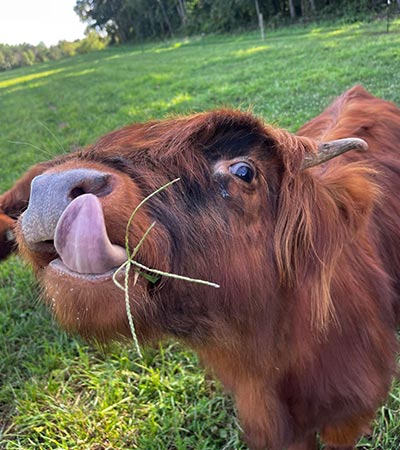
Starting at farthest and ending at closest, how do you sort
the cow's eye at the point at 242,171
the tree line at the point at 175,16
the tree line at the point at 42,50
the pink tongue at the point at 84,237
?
the tree line at the point at 42,50 → the tree line at the point at 175,16 → the cow's eye at the point at 242,171 → the pink tongue at the point at 84,237

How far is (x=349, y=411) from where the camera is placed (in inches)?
78.9

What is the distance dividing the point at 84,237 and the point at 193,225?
39cm

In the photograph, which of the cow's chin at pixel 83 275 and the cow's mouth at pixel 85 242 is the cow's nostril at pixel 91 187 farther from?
the cow's chin at pixel 83 275

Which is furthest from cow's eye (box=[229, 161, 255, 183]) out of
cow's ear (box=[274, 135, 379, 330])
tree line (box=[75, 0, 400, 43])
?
tree line (box=[75, 0, 400, 43])

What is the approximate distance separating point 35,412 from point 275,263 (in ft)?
6.56

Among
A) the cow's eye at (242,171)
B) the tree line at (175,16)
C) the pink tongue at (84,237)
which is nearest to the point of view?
the pink tongue at (84,237)

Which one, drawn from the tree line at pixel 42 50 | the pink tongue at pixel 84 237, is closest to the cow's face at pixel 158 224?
the pink tongue at pixel 84 237

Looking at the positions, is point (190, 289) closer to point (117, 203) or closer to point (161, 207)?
point (161, 207)

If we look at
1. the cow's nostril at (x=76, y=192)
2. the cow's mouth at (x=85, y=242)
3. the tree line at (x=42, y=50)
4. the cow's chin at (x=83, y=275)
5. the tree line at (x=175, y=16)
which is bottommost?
the tree line at (x=42, y=50)

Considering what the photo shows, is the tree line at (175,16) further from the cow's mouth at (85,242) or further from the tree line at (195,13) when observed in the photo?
the cow's mouth at (85,242)

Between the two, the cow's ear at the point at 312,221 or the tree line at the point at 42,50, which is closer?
the cow's ear at the point at 312,221

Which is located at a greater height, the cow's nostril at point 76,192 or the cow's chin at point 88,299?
the cow's nostril at point 76,192

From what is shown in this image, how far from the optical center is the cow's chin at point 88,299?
3.94 feet

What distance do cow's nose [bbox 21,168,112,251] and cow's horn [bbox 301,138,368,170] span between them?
72 centimetres
